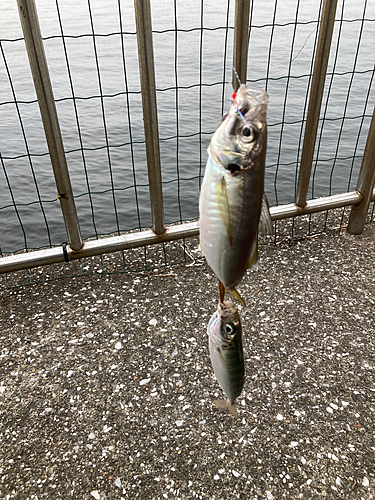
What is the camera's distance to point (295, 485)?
1997mm

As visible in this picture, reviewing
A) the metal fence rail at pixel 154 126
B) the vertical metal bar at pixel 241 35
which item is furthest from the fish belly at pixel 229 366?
the vertical metal bar at pixel 241 35

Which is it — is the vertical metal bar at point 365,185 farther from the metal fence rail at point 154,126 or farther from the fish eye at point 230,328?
the fish eye at point 230,328

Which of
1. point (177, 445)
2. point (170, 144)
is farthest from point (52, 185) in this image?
point (177, 445)

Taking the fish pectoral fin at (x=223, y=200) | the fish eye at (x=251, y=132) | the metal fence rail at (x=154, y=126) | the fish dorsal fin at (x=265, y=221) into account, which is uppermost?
the fish eye at (x=251, y=132)

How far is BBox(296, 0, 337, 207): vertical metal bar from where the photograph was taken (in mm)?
2885

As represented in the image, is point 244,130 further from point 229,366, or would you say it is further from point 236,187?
point 229,366

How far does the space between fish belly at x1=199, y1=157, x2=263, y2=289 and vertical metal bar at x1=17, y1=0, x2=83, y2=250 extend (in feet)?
6.61

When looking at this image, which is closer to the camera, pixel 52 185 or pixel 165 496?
pixel 165 496

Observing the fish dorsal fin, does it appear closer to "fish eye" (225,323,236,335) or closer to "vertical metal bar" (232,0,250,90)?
"fish eye" (225,323,236,335)

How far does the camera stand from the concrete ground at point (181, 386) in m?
2.04

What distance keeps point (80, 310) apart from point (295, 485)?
73.0 inches

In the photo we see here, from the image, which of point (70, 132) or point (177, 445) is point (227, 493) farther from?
point (70, 132)

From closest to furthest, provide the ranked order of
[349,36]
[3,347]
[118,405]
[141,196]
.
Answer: [118,405] → [3,347] → [141,196] → [349,36]

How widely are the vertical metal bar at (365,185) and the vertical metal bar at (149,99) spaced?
185cm
